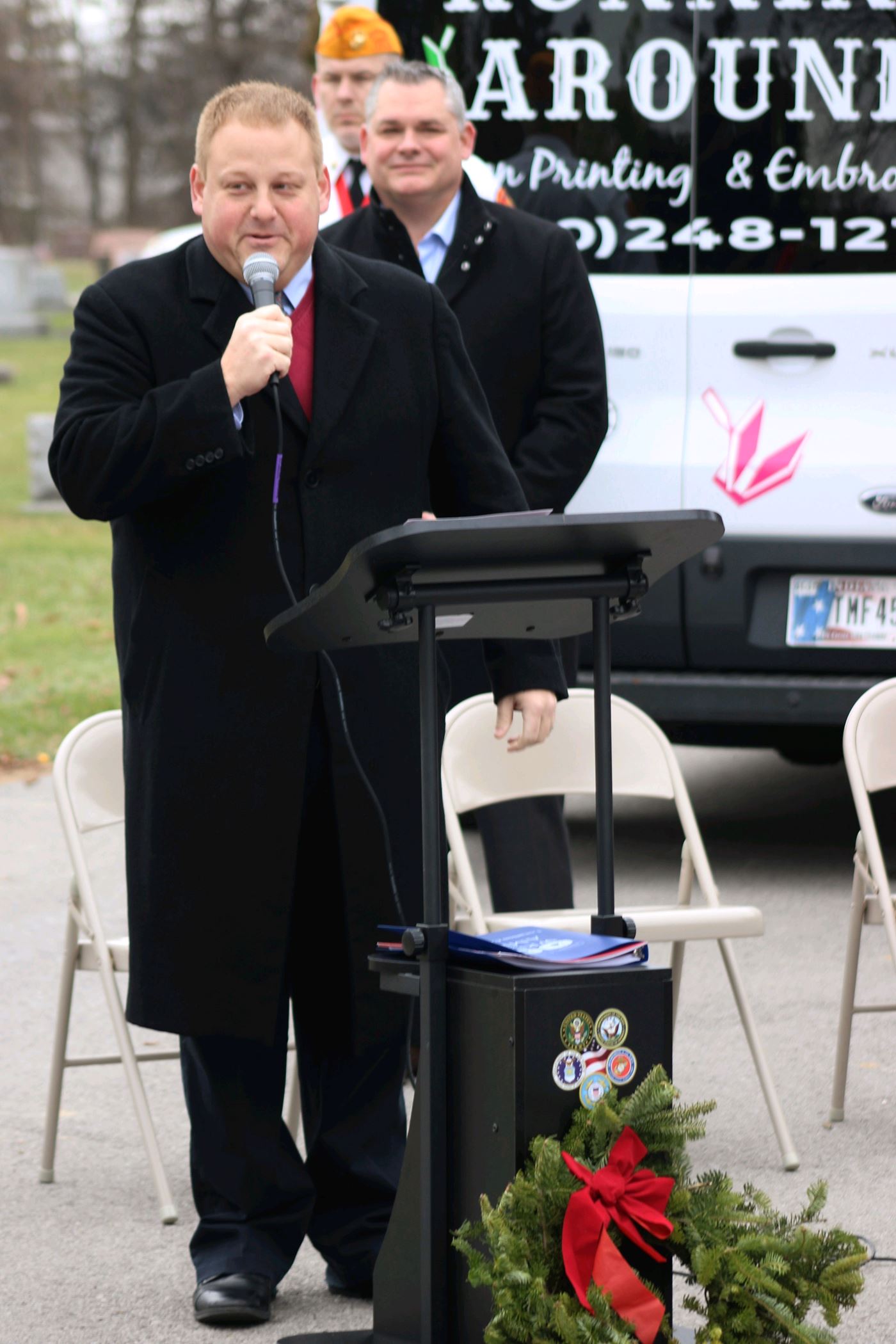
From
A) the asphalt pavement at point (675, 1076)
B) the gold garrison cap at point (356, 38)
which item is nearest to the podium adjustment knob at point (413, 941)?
the asphalt pavement at point (675, 1076)

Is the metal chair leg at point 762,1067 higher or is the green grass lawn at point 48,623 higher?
the green grass lawn at point 48,623

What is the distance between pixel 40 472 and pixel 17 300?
20.1 metres

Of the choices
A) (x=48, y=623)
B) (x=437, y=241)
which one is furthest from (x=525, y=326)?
(x=48, y=623)

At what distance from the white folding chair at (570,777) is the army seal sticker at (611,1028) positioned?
1.51 m

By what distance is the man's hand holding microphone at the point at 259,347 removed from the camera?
318 centimetres

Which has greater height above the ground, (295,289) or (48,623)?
(295,289)

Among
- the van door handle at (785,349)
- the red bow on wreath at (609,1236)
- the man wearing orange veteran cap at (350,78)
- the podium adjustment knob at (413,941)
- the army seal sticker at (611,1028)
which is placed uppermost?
the man wearing orange veteran cap at (350,78)

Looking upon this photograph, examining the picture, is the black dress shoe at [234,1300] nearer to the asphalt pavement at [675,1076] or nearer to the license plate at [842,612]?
the asphalt pavement at [675,1076]

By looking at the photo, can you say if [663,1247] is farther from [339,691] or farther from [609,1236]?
[339,691]

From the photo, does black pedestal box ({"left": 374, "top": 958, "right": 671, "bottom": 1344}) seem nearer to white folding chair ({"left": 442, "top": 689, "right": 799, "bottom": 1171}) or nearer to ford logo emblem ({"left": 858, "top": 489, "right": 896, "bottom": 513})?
white folding chair ({"left": 442, "top": 689, "right": 799, "bottom": 1171})

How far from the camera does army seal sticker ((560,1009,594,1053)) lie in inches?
117

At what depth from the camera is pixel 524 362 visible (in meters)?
5.29

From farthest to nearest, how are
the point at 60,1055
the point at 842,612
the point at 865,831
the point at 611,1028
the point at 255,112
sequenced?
the point at 842,612
the point at 865,831
the point at 60,1055
the point at 255,112
the point at 611,1028

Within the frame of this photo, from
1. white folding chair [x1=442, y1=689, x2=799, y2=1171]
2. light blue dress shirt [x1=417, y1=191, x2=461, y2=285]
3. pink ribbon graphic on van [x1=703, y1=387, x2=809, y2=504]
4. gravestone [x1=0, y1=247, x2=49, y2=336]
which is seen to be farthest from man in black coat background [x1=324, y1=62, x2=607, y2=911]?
gravestone [x1=0, y1=247, x2=49, y2=336]
